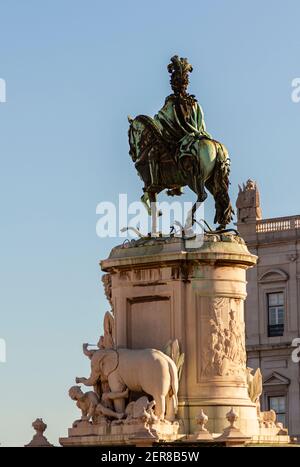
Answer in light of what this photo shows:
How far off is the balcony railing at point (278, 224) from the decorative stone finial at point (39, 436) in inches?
1698

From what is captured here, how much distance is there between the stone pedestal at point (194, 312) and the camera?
3319 cm

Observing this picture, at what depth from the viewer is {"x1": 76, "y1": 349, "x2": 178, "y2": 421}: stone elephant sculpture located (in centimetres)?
3259

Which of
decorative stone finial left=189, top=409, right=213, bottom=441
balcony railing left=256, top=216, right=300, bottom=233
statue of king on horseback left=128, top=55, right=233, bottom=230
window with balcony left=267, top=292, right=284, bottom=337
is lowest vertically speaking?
decorative stone finial left=189, top=409, right=213, bottom=441

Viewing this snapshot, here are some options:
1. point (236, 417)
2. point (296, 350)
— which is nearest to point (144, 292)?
point (236, 417)

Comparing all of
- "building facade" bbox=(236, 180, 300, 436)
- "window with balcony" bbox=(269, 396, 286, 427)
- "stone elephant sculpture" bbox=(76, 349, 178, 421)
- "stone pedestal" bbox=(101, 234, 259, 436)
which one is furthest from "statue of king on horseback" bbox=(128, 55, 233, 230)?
"building facade" bbox=(236, 180, 300, 436)

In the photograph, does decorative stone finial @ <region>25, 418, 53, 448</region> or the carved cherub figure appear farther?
decorative stone finial @ <region>25, 418, 53, 448</region>

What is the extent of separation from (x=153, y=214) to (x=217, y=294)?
2323 mm

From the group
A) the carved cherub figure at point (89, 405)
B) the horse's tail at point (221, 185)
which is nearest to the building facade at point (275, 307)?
the horse's tail at point (221, 185)

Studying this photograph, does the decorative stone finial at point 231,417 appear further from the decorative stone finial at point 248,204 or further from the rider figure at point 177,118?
the decorative stone finial at point 248,204

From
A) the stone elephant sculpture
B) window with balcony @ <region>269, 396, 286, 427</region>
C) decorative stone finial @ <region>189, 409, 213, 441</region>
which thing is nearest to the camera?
decorative stone finial @ <region>189, 409, 213, 441</region>

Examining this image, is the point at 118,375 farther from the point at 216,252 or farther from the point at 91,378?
the point at 216,252

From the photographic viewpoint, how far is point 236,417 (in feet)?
106

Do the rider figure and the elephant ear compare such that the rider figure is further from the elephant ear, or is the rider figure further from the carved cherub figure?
the carved cherub figure

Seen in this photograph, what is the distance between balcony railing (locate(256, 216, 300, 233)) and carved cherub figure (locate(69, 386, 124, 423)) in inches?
1718
